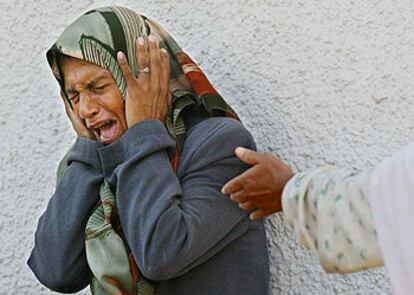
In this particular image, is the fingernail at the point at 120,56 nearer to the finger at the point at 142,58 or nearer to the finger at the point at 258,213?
the finger at the point at 142,58

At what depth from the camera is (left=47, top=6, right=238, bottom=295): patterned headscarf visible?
3088 mm

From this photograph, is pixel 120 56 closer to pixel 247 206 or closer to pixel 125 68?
pixel 125 68

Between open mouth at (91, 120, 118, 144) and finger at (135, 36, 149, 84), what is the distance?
0.54ft

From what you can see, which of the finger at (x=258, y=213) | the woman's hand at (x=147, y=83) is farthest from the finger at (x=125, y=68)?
the finger at (x=258, y=213)

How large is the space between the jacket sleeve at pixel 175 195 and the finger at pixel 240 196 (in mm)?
185

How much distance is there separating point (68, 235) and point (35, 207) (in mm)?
740

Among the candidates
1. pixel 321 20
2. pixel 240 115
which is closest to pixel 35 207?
pixel 240 115

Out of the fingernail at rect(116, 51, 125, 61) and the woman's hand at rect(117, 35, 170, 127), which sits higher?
the fingernail at rect(116, 51, 125, 61)

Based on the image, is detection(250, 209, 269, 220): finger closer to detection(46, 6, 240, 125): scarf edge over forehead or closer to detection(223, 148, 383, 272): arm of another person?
detection(223, 148, 383, 272): arm of another person

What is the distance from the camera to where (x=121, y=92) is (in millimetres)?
→ 3193

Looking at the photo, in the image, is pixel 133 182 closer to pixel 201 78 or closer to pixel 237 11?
pixel 201 78

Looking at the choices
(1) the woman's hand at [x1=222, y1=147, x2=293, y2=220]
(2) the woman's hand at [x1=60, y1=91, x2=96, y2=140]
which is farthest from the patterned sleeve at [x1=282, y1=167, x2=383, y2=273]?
(2) the woman's hand at [x1=60, y1=91, x2=96, y2=140]

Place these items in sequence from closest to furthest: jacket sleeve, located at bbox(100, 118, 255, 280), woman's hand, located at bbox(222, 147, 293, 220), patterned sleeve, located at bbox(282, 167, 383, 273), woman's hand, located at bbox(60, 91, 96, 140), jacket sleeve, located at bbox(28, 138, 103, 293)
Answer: patterned sleeve, located at bbox(282, 167, 383, 273) → woman's hand, located at bbox(222, 147, 293, 220) → jacket sleeve, located at bbox(100, 118, 255, 280) → jacket sleeve, located at bbox(28, 138, 103, 293) → woman's hand, located at bbox(60, 91, 96, 140)

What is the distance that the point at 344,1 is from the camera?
333cm
